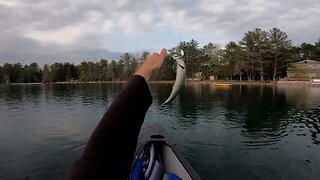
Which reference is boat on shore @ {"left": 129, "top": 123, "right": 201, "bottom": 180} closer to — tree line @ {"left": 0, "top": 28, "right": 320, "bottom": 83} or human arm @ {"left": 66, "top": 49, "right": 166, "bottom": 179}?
human arm @ {"left": 66, "top": 49, "right": 166, "bottom": 179}

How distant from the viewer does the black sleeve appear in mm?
1160

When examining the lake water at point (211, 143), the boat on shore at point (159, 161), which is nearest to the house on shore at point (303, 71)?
the lake water at point (211, 143)

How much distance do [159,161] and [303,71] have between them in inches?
3141

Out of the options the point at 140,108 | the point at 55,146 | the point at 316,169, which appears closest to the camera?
the point at 140,108

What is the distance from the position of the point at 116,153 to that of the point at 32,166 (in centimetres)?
1313

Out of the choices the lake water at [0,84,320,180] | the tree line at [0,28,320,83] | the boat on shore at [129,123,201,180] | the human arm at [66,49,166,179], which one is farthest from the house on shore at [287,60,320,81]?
the human arm at [66,49,166,179]

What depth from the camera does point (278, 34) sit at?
7894cm

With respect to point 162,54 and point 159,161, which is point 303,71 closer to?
point 159,161

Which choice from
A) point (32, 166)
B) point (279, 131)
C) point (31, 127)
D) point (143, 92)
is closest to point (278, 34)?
point (279, 131)

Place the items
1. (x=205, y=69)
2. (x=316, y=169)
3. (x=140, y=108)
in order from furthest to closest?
(x=205, y=69), (x=316, y=169), (x=140, y=108)

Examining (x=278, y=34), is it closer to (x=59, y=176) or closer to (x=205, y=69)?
(x=205, y=69)

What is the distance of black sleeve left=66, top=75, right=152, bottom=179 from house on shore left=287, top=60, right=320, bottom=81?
84.3 meters

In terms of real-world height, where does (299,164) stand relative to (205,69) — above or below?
below

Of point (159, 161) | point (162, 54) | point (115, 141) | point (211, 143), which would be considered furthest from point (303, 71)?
point (115, 141)
